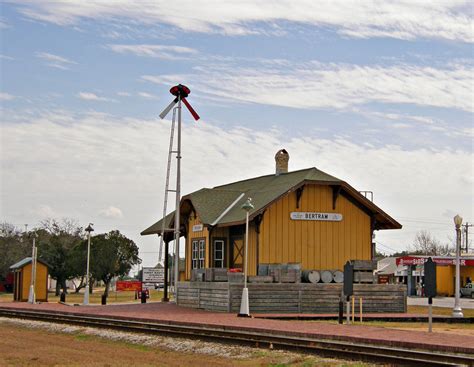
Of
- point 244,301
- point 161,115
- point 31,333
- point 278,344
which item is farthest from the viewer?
point 161,115

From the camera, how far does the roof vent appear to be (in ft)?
134

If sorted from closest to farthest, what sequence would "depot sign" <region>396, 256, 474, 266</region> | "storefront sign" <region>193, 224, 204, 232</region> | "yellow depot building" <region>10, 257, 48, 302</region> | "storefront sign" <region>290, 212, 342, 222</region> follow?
"storefront sign" <region>290, 212, 342, 222</region> → "storefront sign" <region>193, 224, 204, 232</region> → "yellow depot building" <region>10, 257, 48, 302</region> → "depot sign" <region>396, 256, 474, 266</region>

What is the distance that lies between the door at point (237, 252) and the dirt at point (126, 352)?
12847 mm

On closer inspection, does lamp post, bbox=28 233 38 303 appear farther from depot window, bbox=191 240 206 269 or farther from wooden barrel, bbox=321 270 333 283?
wooden barrel, bbox=321 270 333 283

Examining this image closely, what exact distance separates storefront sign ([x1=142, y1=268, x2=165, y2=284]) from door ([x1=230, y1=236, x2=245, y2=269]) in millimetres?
12004

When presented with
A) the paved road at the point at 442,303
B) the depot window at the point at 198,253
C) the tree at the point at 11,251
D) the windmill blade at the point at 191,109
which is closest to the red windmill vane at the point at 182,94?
the windmill blade at the point at 191,109

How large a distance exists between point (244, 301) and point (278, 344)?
10252mm

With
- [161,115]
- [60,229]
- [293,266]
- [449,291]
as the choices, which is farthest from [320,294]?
[60,229]

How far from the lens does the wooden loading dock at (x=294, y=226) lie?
34.4m

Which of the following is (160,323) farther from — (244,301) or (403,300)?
(403,300)

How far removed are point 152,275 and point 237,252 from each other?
12.8 metres

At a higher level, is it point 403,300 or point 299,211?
point 299,211

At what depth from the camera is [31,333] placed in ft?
80.0

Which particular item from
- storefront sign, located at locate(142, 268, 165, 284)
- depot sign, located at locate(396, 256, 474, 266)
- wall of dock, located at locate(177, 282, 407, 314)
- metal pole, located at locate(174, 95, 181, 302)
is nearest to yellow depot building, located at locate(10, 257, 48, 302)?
storefront sign, located at locate(142, 268, 165, 284)
